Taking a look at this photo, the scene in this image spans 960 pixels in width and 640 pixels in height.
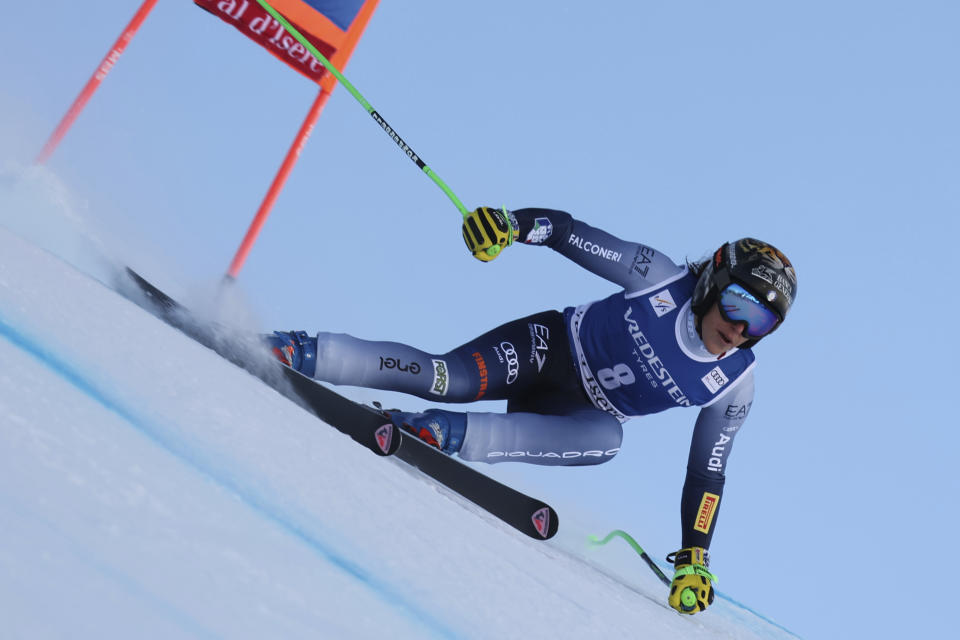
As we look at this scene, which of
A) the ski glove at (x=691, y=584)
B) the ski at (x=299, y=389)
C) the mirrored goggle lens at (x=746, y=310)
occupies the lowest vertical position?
the ski at (x=299, y=389)

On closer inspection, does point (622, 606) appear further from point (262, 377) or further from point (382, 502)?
point (262, 377)

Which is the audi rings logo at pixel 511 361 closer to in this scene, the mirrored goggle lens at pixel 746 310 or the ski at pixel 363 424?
the ski at pixel 363 424

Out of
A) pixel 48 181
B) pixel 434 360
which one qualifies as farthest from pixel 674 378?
pixel 48 181

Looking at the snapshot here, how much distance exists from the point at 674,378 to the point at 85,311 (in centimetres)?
198

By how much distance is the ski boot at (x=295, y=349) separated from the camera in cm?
267

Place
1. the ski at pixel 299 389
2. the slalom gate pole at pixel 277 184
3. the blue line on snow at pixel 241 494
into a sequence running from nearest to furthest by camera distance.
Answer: the blue line on snow at pixel 241 494 < the ski at pixel 299 389 < the slalom gate pole at pixel 277 184

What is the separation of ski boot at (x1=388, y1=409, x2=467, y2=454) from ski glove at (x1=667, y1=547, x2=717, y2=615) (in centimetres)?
94

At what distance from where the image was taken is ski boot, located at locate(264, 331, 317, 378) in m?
2.67

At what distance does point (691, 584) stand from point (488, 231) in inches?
56.1

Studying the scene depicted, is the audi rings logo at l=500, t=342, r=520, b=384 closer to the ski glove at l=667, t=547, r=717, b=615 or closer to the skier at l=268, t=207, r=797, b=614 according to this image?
the skier at l=268, t=207, r=797, b=614

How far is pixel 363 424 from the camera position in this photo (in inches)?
97.0

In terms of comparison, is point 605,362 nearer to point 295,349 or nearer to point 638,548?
point 638,548

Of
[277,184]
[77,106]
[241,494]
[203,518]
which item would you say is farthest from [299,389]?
[77,106]

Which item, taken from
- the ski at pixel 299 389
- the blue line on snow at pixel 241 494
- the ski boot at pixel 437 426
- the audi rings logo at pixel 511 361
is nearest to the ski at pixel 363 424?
the ski at pixel 299 389
